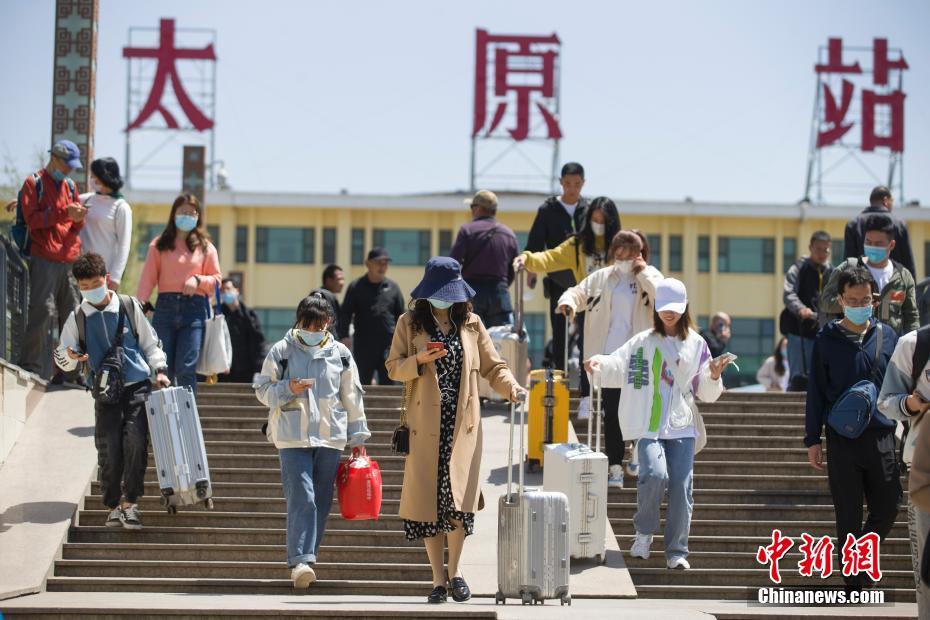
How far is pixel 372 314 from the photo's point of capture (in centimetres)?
1515

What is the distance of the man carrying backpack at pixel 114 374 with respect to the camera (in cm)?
1020

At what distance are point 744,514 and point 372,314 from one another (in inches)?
209

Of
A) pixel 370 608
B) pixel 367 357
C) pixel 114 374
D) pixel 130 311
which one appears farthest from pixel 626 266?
pixel 367 357

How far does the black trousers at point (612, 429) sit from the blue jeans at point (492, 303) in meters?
2.95

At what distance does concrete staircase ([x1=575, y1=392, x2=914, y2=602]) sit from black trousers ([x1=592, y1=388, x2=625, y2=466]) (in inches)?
10.5

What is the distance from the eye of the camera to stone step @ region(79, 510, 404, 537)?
10.6m

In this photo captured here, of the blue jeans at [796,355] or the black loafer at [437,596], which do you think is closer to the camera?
the black loafer at [437,596]

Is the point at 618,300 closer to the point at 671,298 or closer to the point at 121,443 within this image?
the point at 671,298

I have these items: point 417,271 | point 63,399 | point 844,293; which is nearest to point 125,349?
point 63,399

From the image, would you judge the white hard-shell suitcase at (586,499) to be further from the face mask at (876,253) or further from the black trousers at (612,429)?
the face mask at (876,253)

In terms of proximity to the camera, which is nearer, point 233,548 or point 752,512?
point 233,548

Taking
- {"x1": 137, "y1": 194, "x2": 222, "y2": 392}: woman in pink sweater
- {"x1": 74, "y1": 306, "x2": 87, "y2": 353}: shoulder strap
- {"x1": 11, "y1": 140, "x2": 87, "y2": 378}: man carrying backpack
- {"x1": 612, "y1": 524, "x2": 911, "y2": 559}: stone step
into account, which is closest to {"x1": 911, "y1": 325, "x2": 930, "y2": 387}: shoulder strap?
{"x1": 612, "y1": 524, "x2": 911, "y2": 559}: stone step

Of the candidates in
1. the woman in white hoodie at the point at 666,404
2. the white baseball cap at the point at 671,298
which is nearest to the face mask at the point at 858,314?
the woman in white hoodie at the point at 666,404

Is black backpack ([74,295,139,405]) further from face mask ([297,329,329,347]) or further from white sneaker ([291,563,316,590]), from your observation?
white sneaker ([291,563,316,590])
